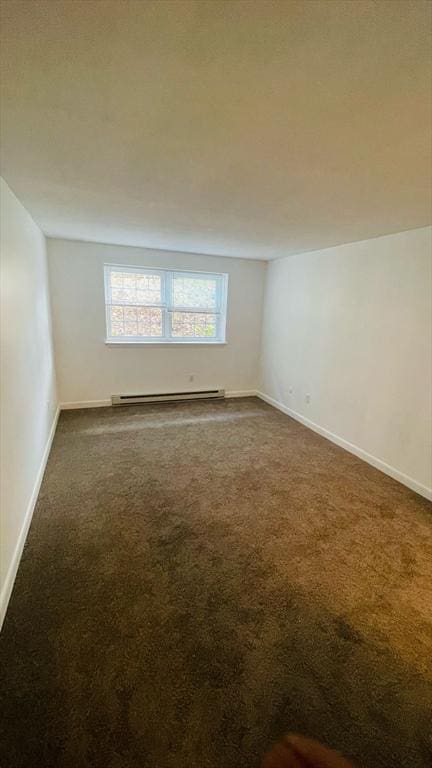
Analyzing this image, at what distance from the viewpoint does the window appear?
166 inches

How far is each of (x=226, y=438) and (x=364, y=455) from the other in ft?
4.77

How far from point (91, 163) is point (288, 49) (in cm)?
117

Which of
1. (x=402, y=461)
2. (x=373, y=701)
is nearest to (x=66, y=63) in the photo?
(x=373, y=701)

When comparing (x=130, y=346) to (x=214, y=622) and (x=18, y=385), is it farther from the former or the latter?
(x=214, y=622)

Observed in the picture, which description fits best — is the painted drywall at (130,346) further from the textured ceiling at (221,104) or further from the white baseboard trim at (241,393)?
the textured ceiling at (221,104)

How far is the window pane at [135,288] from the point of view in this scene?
164 inches

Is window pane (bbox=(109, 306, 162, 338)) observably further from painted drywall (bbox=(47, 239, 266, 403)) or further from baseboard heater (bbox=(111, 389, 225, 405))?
baseboard heater (bbox=(111, 389, 225, 405))

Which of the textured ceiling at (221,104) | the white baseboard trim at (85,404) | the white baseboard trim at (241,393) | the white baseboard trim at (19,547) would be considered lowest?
the white baseboard trim at (19,547)

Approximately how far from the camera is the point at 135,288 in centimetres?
427

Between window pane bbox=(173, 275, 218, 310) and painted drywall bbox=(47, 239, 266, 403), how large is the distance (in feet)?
0.68

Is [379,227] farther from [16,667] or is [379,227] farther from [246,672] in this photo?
[16,667]

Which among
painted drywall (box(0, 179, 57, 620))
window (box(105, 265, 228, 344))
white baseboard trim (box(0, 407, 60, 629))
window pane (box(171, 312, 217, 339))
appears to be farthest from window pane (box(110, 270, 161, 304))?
white baseboard trim (box(0, 407, 60, 629))

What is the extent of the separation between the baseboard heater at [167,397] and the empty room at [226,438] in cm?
Answer: 79

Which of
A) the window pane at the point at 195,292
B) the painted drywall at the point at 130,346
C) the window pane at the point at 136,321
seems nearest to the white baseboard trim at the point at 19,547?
the painted drywall at the point at 130,346
